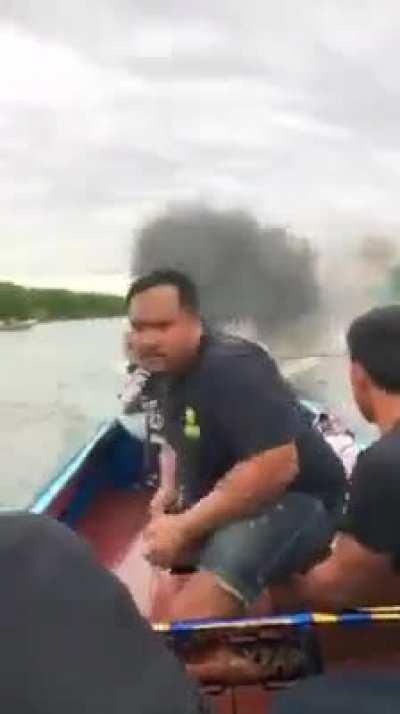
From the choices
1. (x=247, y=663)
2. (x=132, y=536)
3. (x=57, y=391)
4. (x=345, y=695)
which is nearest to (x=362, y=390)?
(x=247, y=663)

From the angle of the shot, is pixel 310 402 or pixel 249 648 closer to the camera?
pixel 249 648

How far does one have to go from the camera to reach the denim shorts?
1769mm

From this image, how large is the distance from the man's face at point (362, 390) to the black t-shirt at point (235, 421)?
23 cm

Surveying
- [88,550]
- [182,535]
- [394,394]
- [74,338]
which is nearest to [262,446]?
[182,535]

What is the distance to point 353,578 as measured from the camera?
1427mm

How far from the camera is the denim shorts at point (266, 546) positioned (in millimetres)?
1769

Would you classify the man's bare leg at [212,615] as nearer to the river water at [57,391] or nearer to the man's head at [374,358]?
the man's head at [374,358]

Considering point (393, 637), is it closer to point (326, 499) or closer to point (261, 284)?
point (326, 499)

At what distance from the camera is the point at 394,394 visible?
1474 millimetres

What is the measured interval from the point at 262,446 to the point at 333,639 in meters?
0.36

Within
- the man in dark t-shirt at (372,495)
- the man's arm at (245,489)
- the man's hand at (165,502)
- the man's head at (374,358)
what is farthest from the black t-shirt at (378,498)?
the man's hand at (165,502)

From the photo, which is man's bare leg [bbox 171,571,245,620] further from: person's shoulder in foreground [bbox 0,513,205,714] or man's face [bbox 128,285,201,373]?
person's shoulder in foreground [bbox 0,513,205,714]

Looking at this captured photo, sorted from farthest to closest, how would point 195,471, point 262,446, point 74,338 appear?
1. point 74,338
2. point 195,471
3. point 262,446

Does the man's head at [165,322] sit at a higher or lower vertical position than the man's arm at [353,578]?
higher
